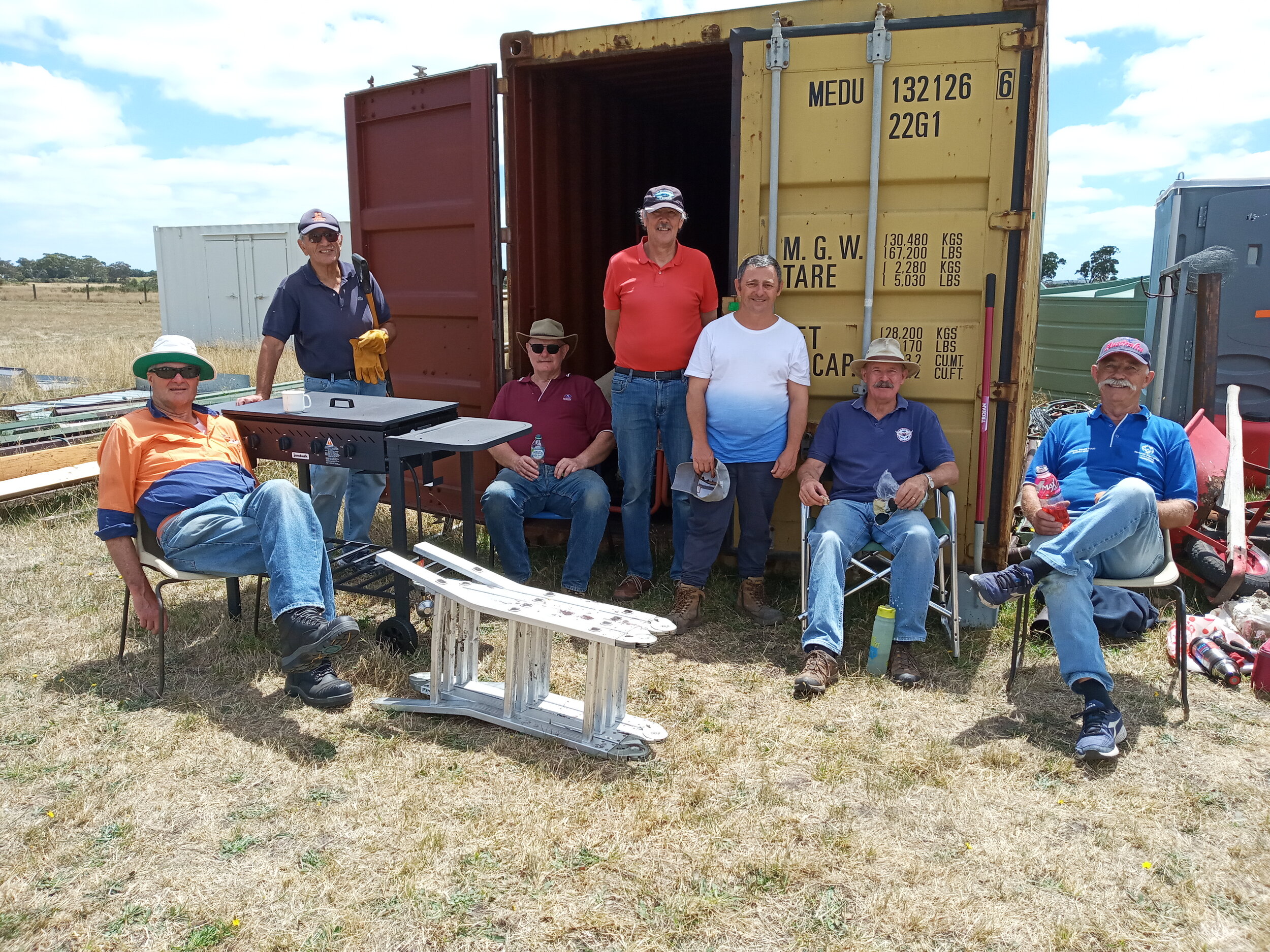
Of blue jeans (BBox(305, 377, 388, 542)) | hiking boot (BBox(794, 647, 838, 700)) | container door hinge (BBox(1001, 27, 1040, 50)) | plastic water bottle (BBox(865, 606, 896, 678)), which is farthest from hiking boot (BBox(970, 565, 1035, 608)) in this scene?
blue jeans (BBox(305, 377, 388, 542))

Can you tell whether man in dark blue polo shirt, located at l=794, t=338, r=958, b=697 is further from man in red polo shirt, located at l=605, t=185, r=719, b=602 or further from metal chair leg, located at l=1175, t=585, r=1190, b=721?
metal chair leg, located at l=1175, t=585, r=1190, b=721

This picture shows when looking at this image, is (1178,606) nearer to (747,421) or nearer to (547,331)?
(747,421)

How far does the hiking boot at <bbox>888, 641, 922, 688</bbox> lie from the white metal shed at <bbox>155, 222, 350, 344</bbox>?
1599 cm

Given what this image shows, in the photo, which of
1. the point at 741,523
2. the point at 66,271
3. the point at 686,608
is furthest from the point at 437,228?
the point at 66,271

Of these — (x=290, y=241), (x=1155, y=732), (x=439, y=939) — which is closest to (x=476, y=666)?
(x=439, y=939)

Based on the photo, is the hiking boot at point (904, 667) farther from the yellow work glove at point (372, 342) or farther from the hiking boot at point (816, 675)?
the yellow work glove at point (372, 342)

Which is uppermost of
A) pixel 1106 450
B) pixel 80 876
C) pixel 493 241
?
pixel 493 241

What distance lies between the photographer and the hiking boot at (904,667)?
148 inches

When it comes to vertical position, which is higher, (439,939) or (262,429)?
(262,429)

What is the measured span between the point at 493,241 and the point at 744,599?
2.38 m

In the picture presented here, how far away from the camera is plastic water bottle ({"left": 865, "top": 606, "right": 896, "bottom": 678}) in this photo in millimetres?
3865

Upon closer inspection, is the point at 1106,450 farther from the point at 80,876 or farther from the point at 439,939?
the point at 80,876

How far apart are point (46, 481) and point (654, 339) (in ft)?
15.0

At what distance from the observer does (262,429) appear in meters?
4.05
